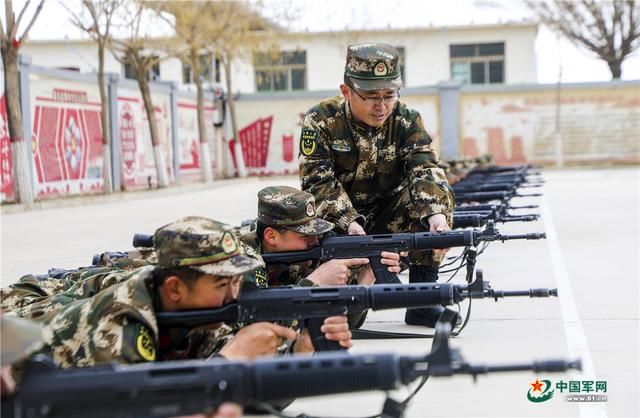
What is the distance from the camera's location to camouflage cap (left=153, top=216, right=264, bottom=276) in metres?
2.97

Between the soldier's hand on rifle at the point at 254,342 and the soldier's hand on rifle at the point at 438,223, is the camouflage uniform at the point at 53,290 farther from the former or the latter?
the soldier's hand on rifle at the point at 438,223

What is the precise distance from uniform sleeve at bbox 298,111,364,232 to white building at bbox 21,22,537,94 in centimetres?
3205

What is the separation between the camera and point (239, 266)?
3020 mm

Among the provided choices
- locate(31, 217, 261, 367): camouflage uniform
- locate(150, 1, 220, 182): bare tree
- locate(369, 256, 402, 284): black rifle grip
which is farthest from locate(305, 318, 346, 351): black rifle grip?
locate(150, 1, 220, 182): bare tree

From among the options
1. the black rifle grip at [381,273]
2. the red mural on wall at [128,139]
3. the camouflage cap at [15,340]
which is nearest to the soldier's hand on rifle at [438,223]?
the black rifle grip at [381,273]

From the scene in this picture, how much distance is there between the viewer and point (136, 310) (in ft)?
9.41

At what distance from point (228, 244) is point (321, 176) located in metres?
2.46

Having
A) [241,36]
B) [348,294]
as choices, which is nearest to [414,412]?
[348,294]

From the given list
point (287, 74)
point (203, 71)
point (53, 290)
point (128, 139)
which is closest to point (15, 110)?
point (128, 139)

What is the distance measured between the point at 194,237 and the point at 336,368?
0.90m

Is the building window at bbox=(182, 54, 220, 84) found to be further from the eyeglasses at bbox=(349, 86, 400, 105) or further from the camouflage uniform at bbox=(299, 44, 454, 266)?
the eyeglasses at bbox=(349, 86, 400, 105)

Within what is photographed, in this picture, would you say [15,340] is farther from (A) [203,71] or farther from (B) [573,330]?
(A) [203,71]

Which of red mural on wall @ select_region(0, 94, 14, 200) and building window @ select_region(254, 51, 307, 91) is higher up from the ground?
building window @ select_region(254, 51, 307, 91)

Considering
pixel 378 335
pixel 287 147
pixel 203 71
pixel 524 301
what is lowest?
pixel 287 147
